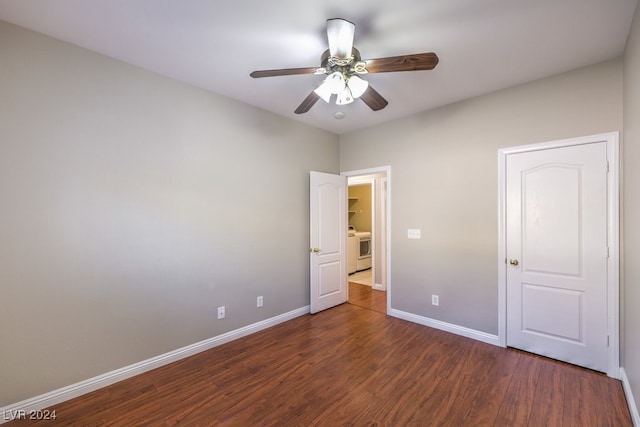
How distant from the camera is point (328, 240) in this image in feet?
13.0

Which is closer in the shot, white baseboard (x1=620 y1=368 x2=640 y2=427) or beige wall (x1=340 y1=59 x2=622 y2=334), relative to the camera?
white baseboard (x1=620 y1=368 x2=640 y2=427)

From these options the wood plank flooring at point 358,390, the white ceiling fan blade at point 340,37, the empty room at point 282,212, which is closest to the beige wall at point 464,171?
the empty room at point 282,212

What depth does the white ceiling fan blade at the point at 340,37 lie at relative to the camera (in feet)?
5.33

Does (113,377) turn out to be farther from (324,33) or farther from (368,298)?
(368,298)

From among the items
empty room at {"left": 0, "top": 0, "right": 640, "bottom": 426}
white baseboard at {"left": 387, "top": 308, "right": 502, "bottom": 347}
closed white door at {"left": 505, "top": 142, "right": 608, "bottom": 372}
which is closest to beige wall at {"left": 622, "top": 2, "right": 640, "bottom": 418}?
empty room at {"left": 0, "top": 0, "right": 640, "bottom": 426}

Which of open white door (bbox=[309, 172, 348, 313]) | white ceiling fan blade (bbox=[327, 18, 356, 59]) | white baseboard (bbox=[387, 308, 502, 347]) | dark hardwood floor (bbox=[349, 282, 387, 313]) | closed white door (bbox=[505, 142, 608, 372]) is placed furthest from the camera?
dark hardwood floor (bbox=[349, 282, 387, 313])

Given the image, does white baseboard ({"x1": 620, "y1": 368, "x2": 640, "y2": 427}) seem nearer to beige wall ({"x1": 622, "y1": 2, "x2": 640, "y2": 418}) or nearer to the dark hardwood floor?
beige wall ({"x1": 622, "y1": 2, "x2": 640, "y2": 418})

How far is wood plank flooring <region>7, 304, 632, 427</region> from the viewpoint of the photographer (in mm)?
1828

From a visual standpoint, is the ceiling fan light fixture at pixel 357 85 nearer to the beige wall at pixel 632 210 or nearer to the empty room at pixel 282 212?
the empty room at pixel 282 212

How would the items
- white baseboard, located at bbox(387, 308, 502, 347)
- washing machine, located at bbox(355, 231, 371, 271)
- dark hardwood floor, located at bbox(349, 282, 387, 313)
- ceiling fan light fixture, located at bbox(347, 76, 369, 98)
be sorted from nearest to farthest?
A: ceiling fan light fixture, located at bbox(347, 76, 369, 98), white baseboard, located at bbox(387, 308, 502, 347), dark hardwood floor, located at bbox(349, 282, 387, 313), washing machine, located at bbox(355, 231, 371, 271)

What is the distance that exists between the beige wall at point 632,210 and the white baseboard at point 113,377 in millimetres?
3233

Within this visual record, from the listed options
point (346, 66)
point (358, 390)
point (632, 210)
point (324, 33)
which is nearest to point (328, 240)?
point (358, 390)

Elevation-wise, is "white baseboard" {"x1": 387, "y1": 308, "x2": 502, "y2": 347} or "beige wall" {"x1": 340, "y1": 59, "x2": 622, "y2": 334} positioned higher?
"beige wall" {"x1": 340, "y1": 59, "x2": 622, "y2": 334}

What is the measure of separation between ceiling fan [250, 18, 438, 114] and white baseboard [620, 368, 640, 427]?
2588 millimetres
